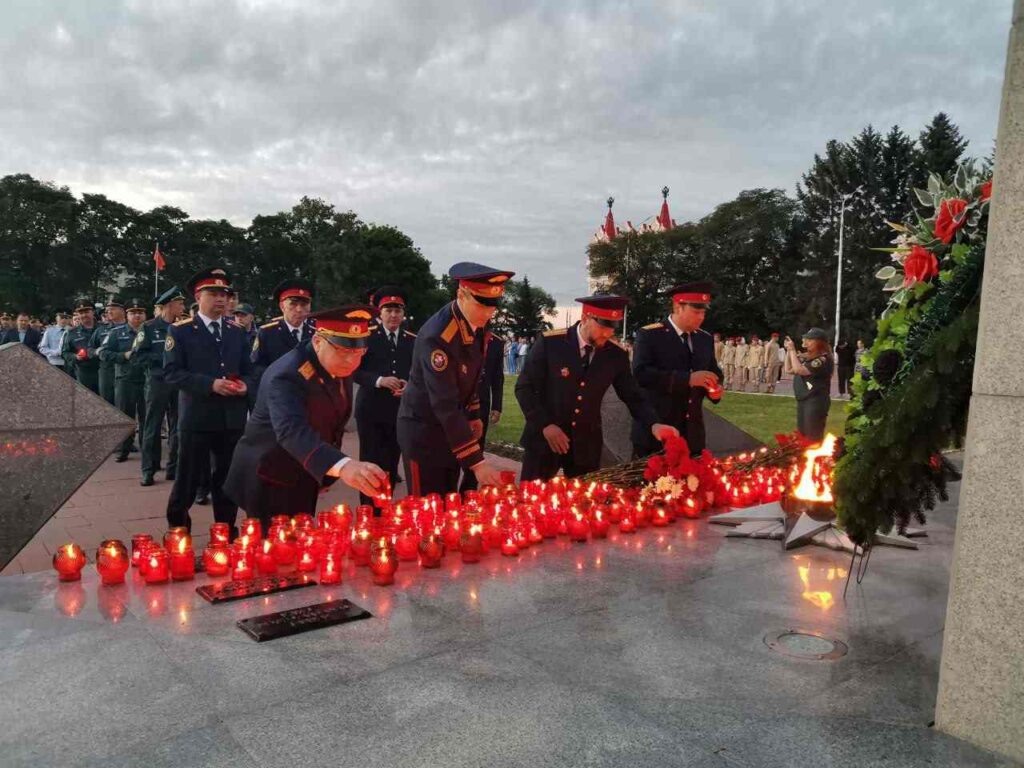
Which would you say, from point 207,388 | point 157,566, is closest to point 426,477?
point 157,566

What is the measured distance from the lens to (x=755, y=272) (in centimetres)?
4953

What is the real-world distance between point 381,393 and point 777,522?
3.86 m

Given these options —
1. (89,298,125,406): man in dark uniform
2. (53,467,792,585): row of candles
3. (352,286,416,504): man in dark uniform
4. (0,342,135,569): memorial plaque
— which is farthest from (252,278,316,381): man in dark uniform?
(89,298,125,406): man in dark uniform

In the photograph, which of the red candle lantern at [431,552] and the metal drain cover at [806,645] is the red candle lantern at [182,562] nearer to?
the red candle lantern at [431,552]

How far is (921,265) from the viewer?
9.75ft

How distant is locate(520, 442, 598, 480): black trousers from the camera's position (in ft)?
19.4

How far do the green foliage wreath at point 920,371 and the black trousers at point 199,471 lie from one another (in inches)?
169

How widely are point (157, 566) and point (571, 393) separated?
3.14 m

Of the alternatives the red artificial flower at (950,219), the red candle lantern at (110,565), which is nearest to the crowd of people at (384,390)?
the red candle lantern at (110,565)

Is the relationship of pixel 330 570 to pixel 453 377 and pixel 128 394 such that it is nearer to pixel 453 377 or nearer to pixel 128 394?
pixel 453 377

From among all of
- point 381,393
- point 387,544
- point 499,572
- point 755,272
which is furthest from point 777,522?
point 755,272

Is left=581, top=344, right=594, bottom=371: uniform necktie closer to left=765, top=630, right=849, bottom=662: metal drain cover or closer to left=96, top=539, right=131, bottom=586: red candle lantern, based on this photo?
left=765, top=630, right=849, bottom=662: metal drain cover

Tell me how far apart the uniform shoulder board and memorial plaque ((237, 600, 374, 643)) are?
1.78 m

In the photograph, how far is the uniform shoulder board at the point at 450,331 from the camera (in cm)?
454
